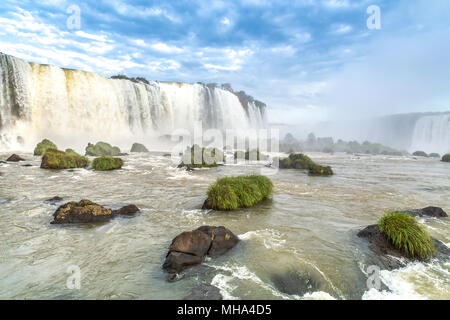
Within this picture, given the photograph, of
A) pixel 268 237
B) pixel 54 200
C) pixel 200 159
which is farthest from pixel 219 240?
pixel 200 159

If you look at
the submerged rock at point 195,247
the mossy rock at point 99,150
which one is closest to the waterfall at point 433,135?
the mossy rock at point 99,150

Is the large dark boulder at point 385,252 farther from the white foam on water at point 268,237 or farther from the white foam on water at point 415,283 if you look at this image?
the white foam on water at point 268,237

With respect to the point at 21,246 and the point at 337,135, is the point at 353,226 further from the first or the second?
the point at 337,135

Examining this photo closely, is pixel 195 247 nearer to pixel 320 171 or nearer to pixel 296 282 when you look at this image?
pixel 296 282

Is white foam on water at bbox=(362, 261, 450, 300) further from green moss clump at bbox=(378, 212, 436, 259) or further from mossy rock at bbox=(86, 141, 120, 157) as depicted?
mossy rock at bbox=(86, 141, 120, 157)

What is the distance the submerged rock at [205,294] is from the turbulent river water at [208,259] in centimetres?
28

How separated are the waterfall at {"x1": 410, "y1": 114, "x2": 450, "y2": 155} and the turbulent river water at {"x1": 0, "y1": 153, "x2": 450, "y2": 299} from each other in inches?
3536

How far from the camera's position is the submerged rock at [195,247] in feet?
19.4

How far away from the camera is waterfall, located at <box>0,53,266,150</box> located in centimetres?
3553

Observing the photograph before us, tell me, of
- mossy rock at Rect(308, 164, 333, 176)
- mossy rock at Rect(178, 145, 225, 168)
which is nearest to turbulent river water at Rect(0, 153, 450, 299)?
mossy rock at Rect(308, 164, 333, 176)

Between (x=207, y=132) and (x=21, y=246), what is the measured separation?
65.0 m

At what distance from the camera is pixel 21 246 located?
23.1ft
